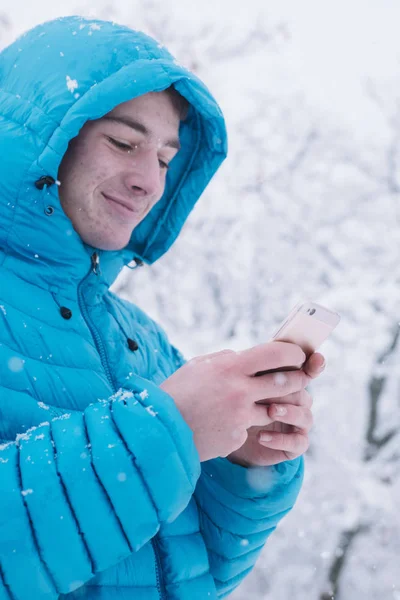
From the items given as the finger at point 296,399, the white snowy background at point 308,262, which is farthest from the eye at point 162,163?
the white snowy background at point 308,262

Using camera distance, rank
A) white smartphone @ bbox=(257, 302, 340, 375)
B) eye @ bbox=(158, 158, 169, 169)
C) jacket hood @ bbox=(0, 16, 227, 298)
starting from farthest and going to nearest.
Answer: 1. eye @ bbox=(158, 158, 169, 169)
2. jacket hood @ bbox=(0, 16, 227, 298)
3. white smartphone @ bbox=(257, 302, 340, 375)

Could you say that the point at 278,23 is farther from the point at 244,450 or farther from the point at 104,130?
the point at 244,450

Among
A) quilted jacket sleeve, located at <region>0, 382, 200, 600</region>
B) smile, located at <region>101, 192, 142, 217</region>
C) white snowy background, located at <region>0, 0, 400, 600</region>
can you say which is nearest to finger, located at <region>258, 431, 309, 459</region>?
quilted jacket sleeve, located at <region>0, 382, 200, 600</region>

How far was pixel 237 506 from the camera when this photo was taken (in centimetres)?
165

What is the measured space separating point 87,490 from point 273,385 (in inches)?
18.8

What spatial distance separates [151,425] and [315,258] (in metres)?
6.05

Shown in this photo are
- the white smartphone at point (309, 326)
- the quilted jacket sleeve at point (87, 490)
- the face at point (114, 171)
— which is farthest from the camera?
the face at point (114, 171)

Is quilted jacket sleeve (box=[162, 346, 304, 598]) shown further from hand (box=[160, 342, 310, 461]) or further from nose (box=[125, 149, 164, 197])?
nose (box=[125, 149, 164, 197])

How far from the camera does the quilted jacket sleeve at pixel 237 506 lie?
1651 millimetres

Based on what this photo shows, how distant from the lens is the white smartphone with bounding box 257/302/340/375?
132 centimetres

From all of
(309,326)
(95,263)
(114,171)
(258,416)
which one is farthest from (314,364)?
(114,171)

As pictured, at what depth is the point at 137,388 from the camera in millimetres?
1184

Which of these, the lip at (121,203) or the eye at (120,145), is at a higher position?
the eye at (120,145)

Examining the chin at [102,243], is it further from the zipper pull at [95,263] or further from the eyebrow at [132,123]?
the eyebrow at [132,123]
